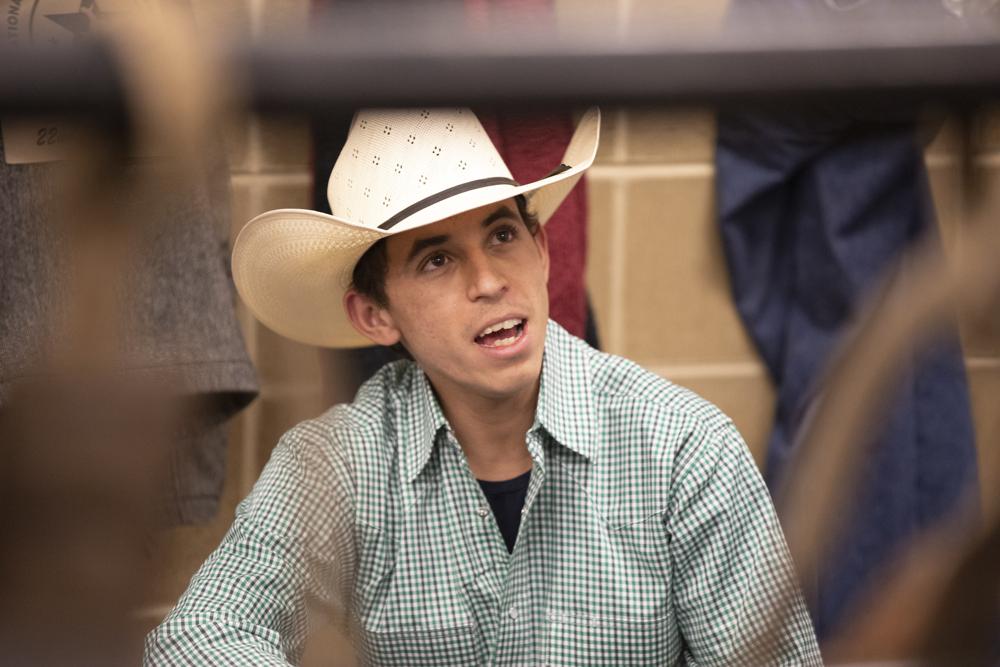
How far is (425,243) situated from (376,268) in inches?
4.0

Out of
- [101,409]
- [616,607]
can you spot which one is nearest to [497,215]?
[616,607]

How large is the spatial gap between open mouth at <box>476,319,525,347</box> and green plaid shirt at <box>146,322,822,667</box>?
9 centimetres

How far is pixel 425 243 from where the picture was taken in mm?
1461

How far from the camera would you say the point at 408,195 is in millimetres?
1432

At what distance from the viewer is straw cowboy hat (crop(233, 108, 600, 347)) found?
141 centimetres

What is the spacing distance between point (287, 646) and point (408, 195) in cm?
52

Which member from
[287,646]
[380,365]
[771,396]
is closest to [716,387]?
[771,396]

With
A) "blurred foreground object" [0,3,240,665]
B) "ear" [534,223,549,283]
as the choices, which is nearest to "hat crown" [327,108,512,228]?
"ear" [534,223,549,283]

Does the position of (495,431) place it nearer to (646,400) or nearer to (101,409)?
(646,400)

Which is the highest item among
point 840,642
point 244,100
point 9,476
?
point 244,100

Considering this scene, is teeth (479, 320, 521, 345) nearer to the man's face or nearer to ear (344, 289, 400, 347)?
the man's face

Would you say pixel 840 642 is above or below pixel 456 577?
above

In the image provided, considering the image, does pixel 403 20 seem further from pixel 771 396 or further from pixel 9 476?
pixel 771 396

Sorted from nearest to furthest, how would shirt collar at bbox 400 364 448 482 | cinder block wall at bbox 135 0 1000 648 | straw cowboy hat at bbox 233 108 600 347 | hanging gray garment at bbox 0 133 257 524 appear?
hanging gray garment at bbox 0 133 257 524 → straw cowboy hat at bbox 233 108 600 347 → shirt collar at bbox 400 364 448 482 → cinder block wall at bbox 135 0 1000 648
